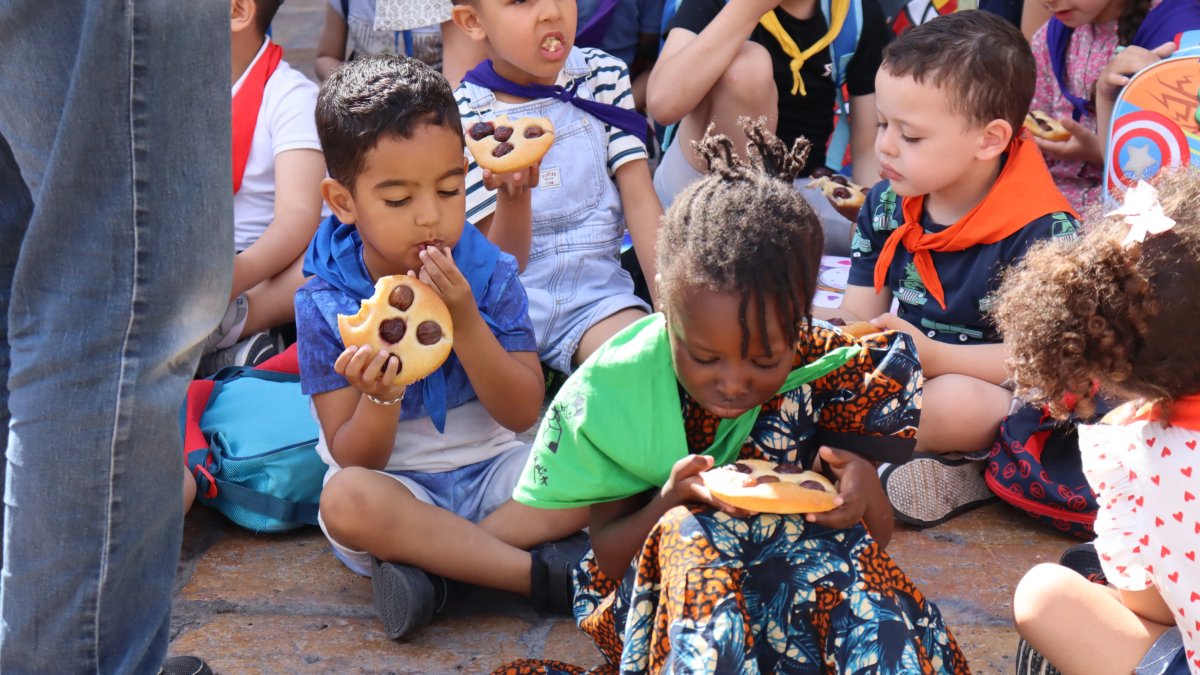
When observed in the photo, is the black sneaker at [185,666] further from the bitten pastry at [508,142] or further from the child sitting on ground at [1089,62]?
the child sitting on ground at [1089,62]

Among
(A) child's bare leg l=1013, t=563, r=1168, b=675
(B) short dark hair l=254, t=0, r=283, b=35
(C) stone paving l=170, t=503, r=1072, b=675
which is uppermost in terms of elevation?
(B) short dark hair l=254, t=0, r=283, b=35

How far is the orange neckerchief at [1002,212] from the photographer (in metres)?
2.57

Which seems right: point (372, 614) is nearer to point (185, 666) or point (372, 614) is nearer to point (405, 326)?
point (185, 666)

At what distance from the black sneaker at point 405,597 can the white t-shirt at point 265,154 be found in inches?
54.2

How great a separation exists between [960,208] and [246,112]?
73.9 inches

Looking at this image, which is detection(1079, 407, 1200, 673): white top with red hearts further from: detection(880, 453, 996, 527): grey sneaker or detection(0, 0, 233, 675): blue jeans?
detection(0, 0, 233, 675): blue jeans

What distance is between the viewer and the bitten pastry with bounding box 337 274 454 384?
6.87 feet

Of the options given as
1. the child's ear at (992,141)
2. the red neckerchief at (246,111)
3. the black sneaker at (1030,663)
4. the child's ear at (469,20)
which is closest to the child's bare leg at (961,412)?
the child's ear at (992,141)

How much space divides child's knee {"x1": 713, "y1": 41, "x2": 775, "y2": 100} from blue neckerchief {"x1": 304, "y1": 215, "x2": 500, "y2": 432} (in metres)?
1.13

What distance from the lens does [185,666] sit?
196 centimetres

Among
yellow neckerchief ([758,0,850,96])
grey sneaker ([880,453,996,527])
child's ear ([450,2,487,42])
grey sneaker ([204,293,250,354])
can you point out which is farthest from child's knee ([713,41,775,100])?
grey sneaker ([204,293,250,354])

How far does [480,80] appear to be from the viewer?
3053mm

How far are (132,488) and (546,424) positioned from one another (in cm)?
59

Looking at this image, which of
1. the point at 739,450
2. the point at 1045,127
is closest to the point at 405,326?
the point at 739,450
